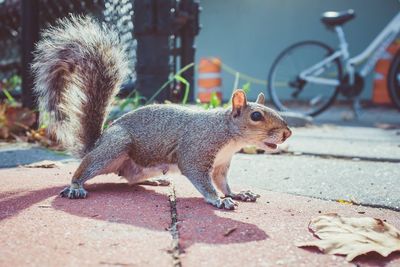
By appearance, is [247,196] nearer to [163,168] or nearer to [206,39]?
[163,168]

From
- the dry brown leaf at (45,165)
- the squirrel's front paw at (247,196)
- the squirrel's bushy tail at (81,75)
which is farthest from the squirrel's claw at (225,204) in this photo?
the dry brown leaf at (45,165)

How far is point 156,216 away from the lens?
6.77ft

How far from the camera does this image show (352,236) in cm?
179

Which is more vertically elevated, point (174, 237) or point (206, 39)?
point (206, 39)

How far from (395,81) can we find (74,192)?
6.65 metres

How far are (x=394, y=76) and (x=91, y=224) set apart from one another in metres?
7.01

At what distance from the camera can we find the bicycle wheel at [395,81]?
7820mm

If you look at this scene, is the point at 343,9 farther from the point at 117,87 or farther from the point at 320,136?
the point at 117,87

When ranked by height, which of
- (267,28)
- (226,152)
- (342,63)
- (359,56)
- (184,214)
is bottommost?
(184,214)

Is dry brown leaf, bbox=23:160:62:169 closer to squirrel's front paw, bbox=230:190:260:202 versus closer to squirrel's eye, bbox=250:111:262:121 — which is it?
squirrel's front paw, bbox=230:190:260:202

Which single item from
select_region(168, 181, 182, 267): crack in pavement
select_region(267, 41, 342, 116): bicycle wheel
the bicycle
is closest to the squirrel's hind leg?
select_region(168, 181, 182, 267): crack in pavement

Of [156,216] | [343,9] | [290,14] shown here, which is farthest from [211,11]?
[156,216]

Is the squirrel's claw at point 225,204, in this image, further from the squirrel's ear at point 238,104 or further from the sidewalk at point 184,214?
the squirrel's ear at point 238,104

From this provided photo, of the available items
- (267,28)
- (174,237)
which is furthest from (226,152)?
(267,28)
